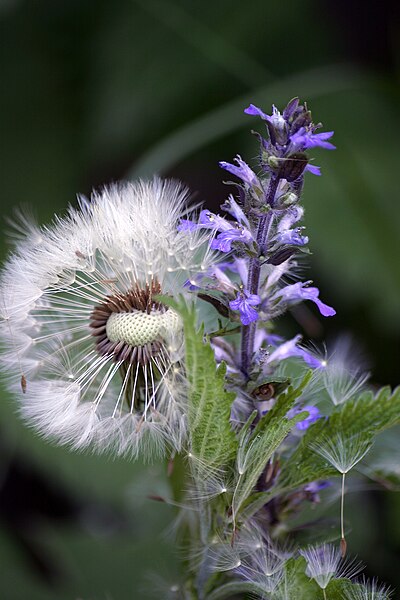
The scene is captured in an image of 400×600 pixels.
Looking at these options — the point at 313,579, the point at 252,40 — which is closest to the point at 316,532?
the point at 313,579

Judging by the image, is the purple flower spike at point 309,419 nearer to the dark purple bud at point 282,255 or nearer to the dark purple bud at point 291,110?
the dark purple bud at point 282,255

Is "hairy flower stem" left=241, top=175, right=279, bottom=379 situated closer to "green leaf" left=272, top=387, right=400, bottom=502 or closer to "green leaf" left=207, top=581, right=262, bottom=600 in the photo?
"green leaf" left=272, top=387, right=400, bottom=502

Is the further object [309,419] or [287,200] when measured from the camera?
[309,419]

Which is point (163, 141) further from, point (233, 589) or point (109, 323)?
point (233, 589)

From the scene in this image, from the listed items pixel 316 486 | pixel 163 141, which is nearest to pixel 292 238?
pixel 316 486

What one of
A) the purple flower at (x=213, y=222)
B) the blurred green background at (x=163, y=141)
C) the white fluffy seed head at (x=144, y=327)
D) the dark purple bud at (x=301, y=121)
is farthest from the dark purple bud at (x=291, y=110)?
the blurred green background at (x=163, y=141)

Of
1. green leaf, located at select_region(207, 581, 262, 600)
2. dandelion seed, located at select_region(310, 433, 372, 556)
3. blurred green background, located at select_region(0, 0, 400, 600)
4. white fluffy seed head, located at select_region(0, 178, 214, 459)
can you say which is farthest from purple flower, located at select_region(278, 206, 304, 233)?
blurred green background, located at select_region(0, 0, 400, 600)

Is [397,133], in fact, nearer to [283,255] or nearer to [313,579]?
[283,255]
